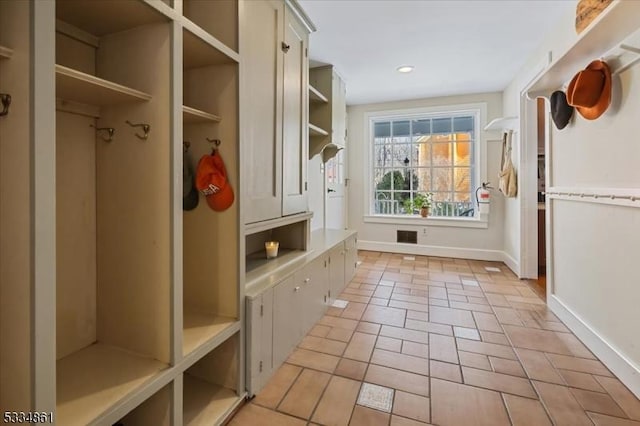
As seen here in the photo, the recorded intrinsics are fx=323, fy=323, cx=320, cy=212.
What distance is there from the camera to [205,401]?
1.53m

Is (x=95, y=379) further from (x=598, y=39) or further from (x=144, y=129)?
(x=598, y=39)

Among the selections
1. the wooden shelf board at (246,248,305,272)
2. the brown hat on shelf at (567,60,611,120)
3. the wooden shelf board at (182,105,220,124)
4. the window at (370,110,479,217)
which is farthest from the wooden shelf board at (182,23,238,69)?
the window at (370,110,479,217)

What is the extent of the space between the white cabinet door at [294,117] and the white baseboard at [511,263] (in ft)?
9.25

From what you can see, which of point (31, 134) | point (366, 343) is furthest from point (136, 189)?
point (366, 343)

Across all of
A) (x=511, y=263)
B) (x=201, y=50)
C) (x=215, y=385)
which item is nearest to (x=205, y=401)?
(x=215, y=385)

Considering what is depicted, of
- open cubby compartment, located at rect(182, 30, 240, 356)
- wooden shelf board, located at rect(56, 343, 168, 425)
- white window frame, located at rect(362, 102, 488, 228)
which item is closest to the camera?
wooden shelf board, located at rect(56, 343, 168, 425)

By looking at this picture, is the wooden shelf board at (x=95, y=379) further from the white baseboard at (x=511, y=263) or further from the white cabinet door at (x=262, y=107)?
the white baseboard at (x=511, y=263)

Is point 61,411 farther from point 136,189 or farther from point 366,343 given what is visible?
point 366,343

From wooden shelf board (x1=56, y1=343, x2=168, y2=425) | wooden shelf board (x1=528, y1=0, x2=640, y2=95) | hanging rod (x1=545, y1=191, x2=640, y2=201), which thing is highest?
wooden shelf board (x1=528, y1=0, x2=640, y2=95)

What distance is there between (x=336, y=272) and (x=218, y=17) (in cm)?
219

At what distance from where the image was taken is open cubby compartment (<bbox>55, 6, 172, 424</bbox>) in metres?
1.24

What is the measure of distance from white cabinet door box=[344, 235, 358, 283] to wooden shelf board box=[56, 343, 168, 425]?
228cm

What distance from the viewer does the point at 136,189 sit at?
4.29 feet

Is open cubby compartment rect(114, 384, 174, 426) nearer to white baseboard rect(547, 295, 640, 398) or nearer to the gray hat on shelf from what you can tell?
the gray hat on shelf
